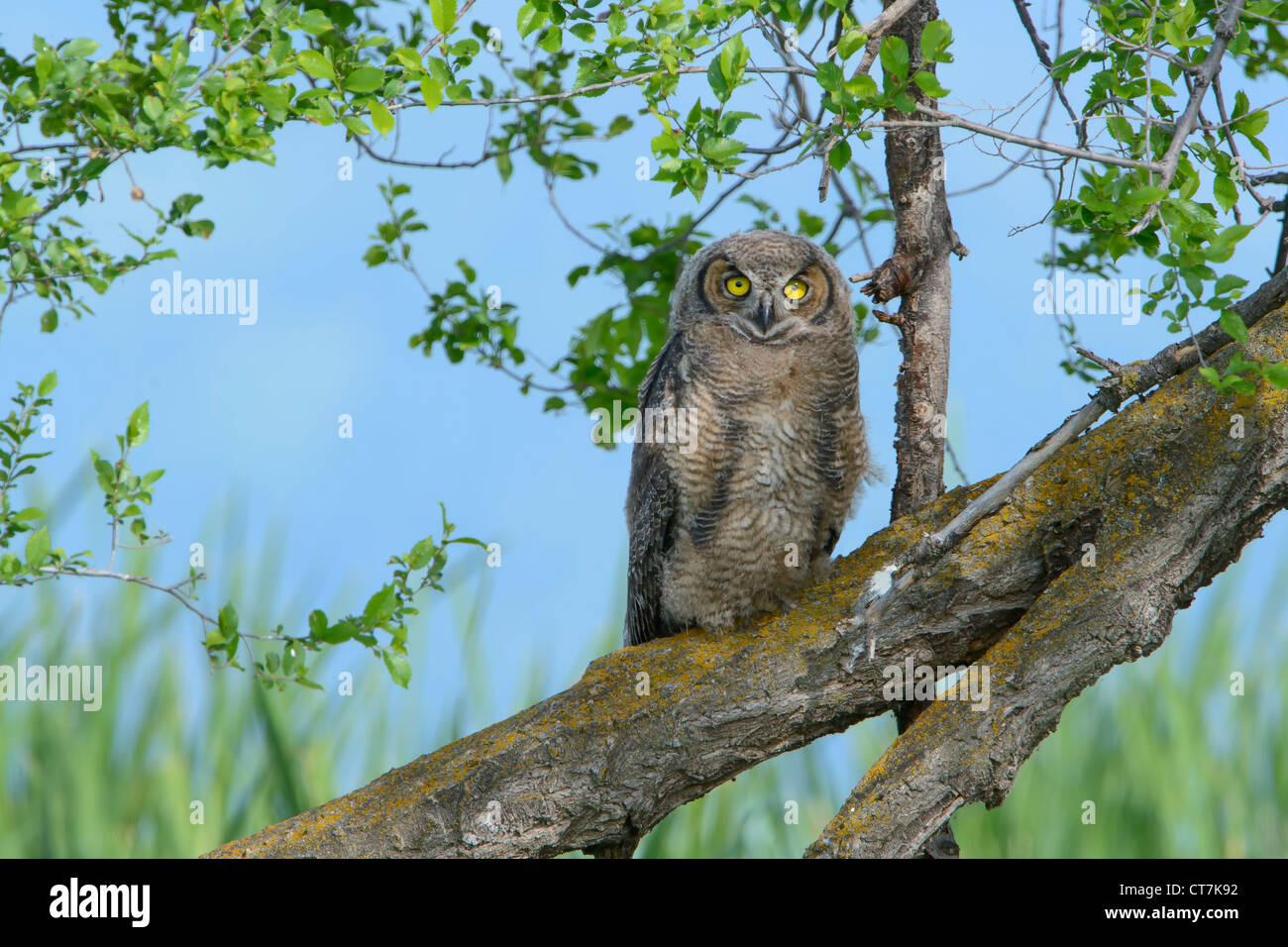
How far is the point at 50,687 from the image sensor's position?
4883 mm

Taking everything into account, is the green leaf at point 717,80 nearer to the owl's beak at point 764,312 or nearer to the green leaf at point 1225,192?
the owl's beak at point 764,312

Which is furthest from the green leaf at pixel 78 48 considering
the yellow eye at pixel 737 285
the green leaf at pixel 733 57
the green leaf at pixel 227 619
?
the yellow eye at pixel 737 285

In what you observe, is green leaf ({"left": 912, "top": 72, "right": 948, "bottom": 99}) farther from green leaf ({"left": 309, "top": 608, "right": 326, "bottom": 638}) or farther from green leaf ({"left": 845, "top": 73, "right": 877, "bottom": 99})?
green leaf ({"left": 309, "top": 608, "right": 326, "bottom": 638})

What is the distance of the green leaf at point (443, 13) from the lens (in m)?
3.12

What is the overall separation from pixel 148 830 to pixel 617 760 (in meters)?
3.10

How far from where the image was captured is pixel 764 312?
3900 millimetres

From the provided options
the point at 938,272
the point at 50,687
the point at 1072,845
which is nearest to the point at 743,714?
the point at 938,272

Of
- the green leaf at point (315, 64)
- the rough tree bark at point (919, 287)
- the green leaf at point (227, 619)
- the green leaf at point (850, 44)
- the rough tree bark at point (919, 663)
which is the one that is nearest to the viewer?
the green leaf at point (850, 44)

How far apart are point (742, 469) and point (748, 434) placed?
0.41 feet

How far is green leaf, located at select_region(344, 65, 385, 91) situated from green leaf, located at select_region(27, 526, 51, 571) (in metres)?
1.68

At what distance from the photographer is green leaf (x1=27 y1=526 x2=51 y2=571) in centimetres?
342

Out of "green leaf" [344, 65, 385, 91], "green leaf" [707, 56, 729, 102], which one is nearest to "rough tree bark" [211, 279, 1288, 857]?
"green leaf" [707, 56, 729, 102]

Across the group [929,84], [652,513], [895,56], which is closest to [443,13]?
[895,56]

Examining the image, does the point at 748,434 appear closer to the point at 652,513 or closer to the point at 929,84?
the point at 652,513
